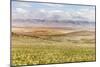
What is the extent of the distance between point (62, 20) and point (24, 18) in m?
0.54

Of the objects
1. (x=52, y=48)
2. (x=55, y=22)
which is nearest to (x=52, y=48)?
(x=52, y=48)

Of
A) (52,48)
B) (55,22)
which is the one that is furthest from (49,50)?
(55,22)

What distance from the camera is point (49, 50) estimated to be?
291 cm

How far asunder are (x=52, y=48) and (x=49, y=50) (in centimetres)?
5

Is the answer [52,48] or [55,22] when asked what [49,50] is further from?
[55,22]

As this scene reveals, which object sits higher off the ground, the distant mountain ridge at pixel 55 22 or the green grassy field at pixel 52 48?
the distant mountain ridge at pixel 55 22

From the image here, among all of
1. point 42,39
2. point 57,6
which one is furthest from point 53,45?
→ point 57,6

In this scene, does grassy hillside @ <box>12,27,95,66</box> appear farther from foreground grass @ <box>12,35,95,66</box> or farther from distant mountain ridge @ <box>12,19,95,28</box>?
distant mountain ridge @ <box>12,19,95,28</box>

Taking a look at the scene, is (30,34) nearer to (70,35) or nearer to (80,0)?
(70,35)

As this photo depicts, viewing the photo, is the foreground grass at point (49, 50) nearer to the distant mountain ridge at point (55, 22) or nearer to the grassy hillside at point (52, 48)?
the grassy hillside at point (52, 48)

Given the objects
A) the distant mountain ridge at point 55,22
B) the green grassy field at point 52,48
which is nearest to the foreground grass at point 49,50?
the green grassy field at point 52,48

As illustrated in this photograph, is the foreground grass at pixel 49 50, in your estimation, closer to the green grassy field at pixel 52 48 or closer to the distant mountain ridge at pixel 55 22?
the green grassy field at pixel 52 48

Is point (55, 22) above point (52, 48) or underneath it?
above

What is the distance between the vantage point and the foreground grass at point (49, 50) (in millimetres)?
2764
